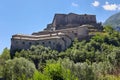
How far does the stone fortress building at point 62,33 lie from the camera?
117 meters

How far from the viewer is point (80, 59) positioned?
110125 millimetres

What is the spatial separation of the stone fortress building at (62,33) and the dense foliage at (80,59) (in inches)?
105

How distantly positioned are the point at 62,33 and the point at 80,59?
14033 millimetres

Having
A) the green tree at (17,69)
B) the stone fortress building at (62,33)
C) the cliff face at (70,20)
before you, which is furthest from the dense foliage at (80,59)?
the cliff face at (70,20)

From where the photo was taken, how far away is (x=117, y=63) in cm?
10144

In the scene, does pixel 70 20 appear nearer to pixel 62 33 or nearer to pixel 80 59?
pixel 62 33

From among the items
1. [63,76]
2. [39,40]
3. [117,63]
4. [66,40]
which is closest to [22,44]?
[39,40]

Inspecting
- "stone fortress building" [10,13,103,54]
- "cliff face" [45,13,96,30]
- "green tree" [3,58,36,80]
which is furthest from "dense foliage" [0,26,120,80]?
"cliff face" [45,13,96,30]

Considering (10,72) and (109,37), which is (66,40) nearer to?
(109,37)

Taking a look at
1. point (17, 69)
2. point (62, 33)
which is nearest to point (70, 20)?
point (62, 33)

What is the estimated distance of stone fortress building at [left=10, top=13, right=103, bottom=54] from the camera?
117312 mm

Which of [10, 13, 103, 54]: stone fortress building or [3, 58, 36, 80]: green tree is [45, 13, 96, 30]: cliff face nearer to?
[10, 13, 103, 54]: stone fortress building

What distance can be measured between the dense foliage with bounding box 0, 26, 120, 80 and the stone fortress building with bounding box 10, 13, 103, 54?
8.73 ft

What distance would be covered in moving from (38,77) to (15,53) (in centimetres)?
7838
